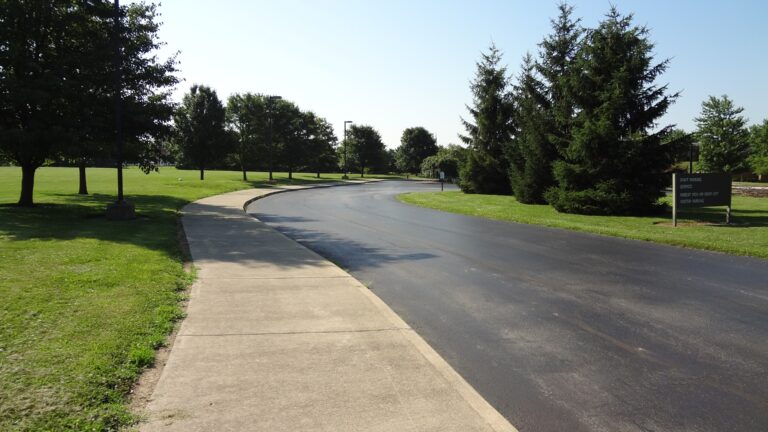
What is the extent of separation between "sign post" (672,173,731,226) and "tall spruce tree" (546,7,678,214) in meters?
3.01

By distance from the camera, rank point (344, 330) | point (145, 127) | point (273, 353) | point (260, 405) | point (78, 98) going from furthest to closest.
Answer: point (145, 127)
point (78, 98)
point (344, 330)
point (273, 353)
point (260, 405)

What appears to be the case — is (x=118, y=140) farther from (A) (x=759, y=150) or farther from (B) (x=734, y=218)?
(A) (x=759, y=150)

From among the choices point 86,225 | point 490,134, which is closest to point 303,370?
point 86,225

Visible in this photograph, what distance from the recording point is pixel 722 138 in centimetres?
5159

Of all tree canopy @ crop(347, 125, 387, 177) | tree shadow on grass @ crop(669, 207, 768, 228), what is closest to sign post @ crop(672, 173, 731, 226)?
tree shadow on grass @ crop(669, 207, 768, 228)

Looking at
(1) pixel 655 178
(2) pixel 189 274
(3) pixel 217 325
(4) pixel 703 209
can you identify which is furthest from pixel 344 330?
(4) pixel 703 209

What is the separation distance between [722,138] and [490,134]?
105ft

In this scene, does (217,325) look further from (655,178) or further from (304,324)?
(655,178)

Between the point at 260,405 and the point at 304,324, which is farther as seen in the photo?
the point at 304,324

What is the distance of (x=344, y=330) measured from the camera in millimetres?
5293

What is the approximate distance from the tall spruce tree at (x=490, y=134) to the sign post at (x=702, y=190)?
18009 millimetres

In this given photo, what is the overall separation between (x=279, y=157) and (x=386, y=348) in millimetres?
49835

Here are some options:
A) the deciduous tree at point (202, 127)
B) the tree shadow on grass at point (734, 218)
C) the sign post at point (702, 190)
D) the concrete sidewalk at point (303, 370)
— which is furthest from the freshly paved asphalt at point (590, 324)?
the deciduous tree at point (202, 127)

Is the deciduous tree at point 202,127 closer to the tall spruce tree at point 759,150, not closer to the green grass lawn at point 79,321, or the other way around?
the green grass lawn at point 79,321
